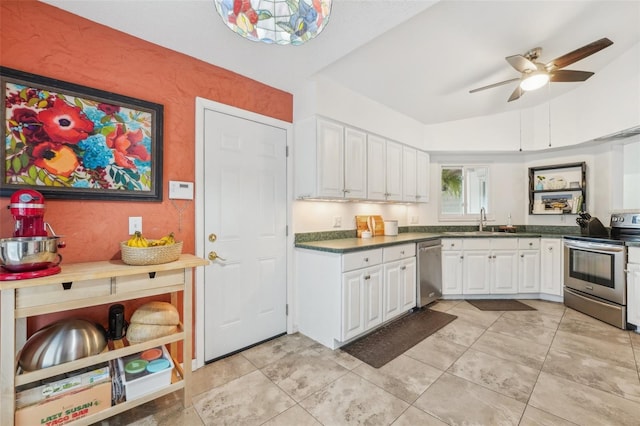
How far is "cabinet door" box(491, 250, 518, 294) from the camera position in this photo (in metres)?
3.74

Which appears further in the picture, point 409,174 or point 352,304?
point 409,174

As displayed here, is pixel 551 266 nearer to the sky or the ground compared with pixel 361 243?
nearer to the ground

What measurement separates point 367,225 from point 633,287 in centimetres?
281

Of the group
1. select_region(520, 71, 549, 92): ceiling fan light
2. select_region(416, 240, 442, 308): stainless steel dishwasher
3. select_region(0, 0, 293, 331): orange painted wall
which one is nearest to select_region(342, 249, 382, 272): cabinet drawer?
select_region(416, 240, 442, 308): stainless steel dishwasher

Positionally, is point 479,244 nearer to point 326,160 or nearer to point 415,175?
point 415,175

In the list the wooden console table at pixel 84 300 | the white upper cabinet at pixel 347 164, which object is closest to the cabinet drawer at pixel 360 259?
the white upper cabinet at pixel 347 164

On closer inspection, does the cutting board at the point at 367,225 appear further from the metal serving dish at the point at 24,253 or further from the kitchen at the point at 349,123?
the metal serving dish at the point at 24,253

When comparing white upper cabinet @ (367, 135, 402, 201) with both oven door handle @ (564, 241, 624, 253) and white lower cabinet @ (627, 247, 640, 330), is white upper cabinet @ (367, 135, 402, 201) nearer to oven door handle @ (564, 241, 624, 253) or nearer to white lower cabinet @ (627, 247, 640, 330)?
oven door handle @ (564, 241, 624, 253)

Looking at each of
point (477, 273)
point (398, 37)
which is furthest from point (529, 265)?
point (398, 37)

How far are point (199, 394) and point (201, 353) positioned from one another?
1.25 feet

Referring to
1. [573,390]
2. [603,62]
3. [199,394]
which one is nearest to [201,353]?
[199,394]

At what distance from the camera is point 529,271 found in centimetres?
375

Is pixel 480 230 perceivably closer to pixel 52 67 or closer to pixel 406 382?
pixel 406 382

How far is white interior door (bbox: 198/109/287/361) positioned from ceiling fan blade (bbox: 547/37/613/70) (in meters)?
2.56
